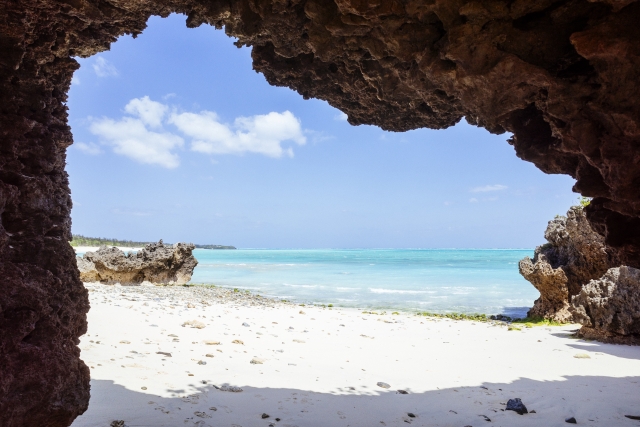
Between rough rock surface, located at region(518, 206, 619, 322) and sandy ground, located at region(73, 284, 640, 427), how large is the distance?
2.66 m

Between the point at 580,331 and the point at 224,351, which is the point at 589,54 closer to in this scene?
the point at 224,351

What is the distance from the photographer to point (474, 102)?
3.27 metres

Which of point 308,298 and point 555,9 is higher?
point 555,9

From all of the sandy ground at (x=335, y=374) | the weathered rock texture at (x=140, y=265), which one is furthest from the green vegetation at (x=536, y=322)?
the weathered rock texture at (x=140, y=265)

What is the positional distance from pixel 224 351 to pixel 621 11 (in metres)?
7.34

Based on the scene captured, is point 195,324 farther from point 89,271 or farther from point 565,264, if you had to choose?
point 89,271

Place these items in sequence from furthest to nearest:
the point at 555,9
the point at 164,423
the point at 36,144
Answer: the point at 164,423 → the point at 36,144 → the point at 555,9

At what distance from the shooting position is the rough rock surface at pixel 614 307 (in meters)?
8.61

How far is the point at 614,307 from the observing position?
29.2ft

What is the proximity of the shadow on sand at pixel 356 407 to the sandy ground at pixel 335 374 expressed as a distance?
0.01m

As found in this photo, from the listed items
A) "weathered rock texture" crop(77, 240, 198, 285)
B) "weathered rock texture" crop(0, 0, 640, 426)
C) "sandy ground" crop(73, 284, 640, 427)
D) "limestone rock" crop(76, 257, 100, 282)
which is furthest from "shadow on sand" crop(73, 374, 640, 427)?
"limestone rock" crop(76, 257, 100, 282)

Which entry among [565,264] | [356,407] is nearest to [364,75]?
[356,407]

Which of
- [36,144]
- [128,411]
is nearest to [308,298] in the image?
[128,411]

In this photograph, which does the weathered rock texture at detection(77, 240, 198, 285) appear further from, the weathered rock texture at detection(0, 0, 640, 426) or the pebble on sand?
the weathered rock texture at detection(0, 0, 640, 426)
